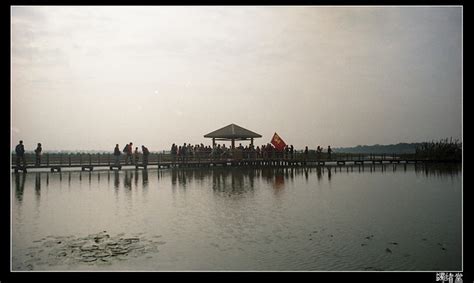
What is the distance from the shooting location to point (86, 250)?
8.57 m

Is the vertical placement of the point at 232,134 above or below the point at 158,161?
above

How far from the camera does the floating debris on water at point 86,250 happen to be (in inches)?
314

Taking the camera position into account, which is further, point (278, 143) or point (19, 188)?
point (278, 143)

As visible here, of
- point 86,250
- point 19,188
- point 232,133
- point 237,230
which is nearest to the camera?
point 86,250

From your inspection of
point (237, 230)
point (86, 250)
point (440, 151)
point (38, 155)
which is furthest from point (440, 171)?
point (38, 155)

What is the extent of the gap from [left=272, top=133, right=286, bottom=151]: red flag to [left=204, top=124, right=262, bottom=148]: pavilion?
1.96 meters

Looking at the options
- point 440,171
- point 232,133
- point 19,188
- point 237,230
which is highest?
point 232,133

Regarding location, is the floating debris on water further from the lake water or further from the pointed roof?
the pointed roof

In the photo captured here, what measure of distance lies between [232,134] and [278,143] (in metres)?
4.75

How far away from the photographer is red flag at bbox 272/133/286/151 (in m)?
32.8

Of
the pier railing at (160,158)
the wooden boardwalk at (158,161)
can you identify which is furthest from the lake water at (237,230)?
the pier railing at (160,158)

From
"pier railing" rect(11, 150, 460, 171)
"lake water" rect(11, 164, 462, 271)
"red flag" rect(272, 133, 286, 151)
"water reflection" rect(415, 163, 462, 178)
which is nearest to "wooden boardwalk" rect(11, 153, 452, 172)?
"pier railing" rect(11, 150, 460, 171)

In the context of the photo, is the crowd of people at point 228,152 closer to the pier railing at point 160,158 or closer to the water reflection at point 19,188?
the pier railing at point 160,158

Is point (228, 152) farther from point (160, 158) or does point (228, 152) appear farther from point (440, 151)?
point (440, 151)
